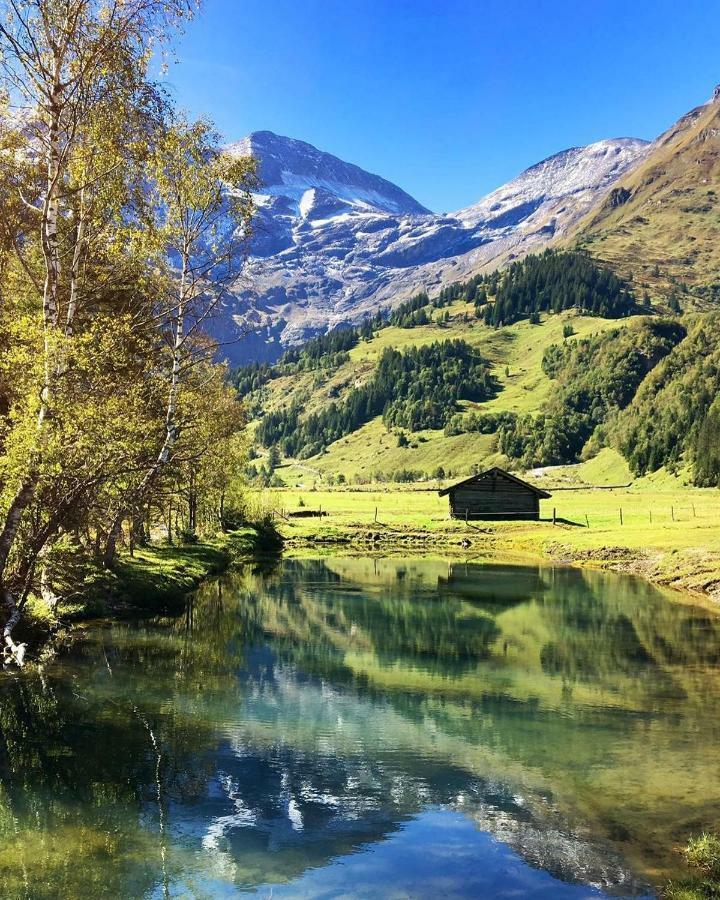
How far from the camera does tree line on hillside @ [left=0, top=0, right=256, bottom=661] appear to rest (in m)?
21.9

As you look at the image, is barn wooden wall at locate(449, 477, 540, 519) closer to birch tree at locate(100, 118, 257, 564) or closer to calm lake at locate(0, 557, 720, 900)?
calm lake at locate(0, 557, 720, 900)

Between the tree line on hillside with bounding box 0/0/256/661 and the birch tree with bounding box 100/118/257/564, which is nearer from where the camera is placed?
the tree line on hillside with bounding box 0/0/256/661

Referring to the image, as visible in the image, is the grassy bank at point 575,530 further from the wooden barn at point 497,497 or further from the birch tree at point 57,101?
the birch tree at point 57,101

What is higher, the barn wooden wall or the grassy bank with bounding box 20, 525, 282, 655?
the barn wooden wall

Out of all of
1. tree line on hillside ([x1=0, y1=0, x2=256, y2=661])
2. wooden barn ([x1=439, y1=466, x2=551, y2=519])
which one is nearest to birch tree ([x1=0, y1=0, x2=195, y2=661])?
tree line on hillside ([x1=0, y1=0, x2=256, y2=661])

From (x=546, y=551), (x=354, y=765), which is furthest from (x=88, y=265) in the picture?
(x=546, y=551)

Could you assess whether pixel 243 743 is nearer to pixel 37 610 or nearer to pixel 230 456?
pixel 37 610

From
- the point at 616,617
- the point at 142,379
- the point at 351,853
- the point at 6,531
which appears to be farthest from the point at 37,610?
the point at 616,617

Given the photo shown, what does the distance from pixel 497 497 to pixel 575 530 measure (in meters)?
19.3

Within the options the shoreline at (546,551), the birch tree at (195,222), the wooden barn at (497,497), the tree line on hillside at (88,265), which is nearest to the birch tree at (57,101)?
the tree line on hillside at (88,265)

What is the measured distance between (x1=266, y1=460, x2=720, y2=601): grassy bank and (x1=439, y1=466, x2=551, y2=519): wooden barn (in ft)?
12.7

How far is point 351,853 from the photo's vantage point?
45.2 feet

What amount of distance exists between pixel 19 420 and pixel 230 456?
45.2 meters

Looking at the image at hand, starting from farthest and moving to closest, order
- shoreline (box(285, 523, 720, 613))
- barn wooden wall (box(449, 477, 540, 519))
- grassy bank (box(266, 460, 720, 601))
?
barn wooden wall (box(449, 477, 540, 519)) < grassy bank (box(266, 460, 720, 601)) < shoreline (box(285, 523, 720, 613))
